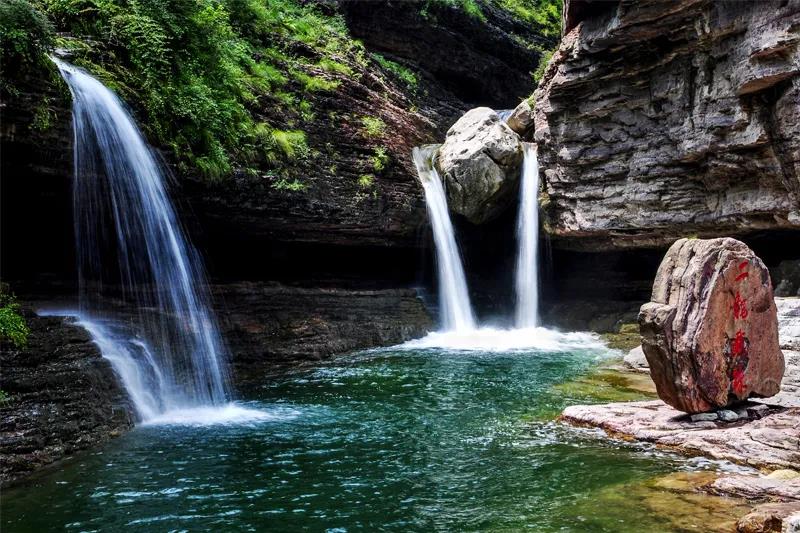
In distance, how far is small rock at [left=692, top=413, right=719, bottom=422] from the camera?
7773 mm

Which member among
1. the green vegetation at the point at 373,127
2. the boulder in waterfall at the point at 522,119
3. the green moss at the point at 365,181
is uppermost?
the boulder in waterfall at the point at 522,119

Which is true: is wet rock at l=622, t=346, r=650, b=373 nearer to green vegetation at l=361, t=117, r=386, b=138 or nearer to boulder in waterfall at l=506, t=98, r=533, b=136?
green vegetation at l=361, t=117, r=386, b=138

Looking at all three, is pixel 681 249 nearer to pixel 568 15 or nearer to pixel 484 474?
pixel 484 474

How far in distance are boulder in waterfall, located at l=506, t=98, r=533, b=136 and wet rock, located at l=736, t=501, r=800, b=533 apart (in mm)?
17915

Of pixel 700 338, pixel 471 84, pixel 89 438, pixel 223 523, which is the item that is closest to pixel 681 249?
pixel 700 338

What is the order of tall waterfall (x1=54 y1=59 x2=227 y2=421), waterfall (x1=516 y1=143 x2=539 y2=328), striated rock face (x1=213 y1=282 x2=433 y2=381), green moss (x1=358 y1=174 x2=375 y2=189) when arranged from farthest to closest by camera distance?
waterfall (x1=516 y1=143 x2=539 y2=328), green moss (x1=358 y1=174 x2=375 y2=189), striated rock face (x1=213 y1=282 x2=433 y2=381), tall waterfall (x1=54 y1=59 x2=227 y2=421)

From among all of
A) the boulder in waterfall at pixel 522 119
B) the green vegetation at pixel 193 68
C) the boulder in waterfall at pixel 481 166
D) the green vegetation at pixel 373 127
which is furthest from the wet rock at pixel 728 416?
the boulder in waterfall at pixel 522 119

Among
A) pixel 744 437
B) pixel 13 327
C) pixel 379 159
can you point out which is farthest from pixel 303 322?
pixel 744 437

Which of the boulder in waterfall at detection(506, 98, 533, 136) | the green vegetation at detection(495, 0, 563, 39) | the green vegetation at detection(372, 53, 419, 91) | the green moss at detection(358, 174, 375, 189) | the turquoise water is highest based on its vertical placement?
the green vegetation at detection(495, 0, 563, 39)

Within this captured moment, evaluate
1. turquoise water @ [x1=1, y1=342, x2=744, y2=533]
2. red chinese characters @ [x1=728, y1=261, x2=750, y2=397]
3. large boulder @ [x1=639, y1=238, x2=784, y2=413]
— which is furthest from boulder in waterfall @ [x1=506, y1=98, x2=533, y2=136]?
red chinese characters @ [x1=728, y1=261, x2=750, y2=397]

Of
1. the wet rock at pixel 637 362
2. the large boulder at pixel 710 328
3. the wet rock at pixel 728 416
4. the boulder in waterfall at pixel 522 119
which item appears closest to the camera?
the large boulder at pixel 710 328

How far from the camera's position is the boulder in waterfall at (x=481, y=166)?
19766mm

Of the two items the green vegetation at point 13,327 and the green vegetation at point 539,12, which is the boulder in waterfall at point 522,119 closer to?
the green vegetation at point 539,12

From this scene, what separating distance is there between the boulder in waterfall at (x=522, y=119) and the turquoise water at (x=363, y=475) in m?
13.3
